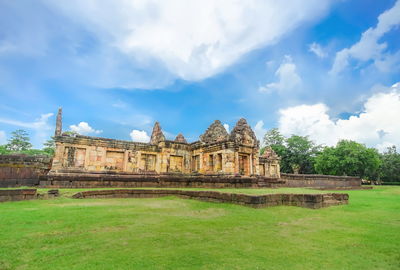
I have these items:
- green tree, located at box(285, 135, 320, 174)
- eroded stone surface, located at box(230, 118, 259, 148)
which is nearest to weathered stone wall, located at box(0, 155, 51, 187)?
eroded stone surface, located at box(230, 118, 259, 148)

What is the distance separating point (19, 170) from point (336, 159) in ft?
134

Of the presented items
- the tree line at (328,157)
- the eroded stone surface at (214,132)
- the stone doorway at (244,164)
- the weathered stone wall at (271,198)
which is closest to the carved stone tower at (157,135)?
the eroded stone surface at (214,132)

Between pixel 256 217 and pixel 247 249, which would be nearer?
pixel 247 249

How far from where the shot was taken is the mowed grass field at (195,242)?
276cm

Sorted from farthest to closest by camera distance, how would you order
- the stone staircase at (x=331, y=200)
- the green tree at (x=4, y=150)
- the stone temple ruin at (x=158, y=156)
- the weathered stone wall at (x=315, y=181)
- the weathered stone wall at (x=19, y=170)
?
the green tree at (x=4, y=150)
the weathered stone wall at (x=315, y=181)
the stone temple ruin at (x=158, y=156)
the weathered stone wall at (x=19, y=170)
the stone staircase at (x=331, y=200)

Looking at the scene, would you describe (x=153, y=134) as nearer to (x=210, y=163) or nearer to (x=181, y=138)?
(x=181, y=138)

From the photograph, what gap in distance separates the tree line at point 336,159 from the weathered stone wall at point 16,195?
40291 mm

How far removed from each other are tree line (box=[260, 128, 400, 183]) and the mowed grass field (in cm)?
3771

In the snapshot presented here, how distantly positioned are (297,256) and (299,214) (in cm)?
324

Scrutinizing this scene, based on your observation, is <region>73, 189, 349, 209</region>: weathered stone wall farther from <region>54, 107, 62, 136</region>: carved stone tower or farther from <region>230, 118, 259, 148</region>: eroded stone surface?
<region>54, 107, 62, 136</region>: carved stone tower

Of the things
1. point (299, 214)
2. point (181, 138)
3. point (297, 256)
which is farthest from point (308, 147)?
point (297, 256)

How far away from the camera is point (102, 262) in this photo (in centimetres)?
274

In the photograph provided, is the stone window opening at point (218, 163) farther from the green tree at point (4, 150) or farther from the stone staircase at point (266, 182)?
the green tree at point (4, 150)

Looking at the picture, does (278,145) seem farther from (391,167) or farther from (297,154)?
(391,167)
